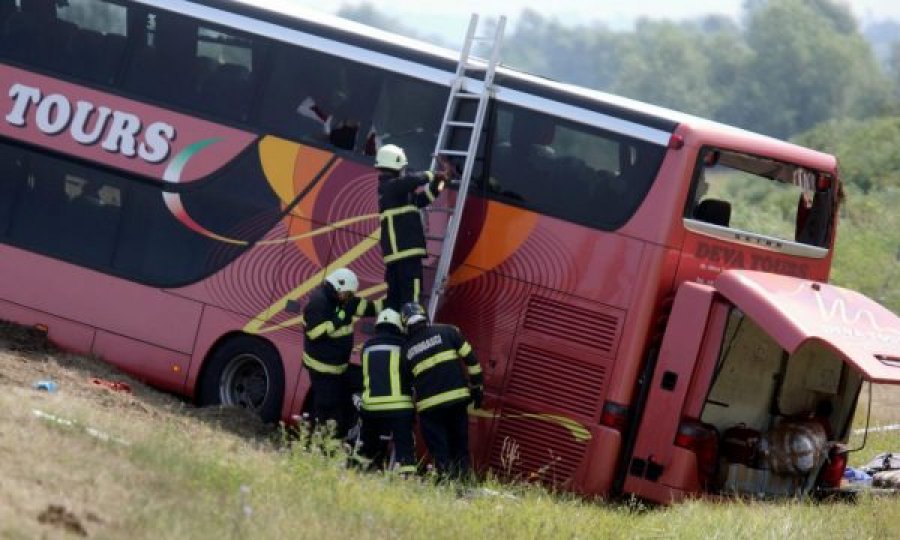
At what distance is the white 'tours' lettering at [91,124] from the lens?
15.3 meters

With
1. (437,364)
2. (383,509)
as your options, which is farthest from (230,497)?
(437,364)

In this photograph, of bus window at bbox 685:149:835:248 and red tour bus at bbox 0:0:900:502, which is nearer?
red tour bus at bbox 0:0:900:502

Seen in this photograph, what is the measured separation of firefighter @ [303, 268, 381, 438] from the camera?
14.1m

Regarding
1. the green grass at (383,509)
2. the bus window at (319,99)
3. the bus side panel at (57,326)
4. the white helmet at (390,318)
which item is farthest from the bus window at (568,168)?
the bus side panel at (57,326)

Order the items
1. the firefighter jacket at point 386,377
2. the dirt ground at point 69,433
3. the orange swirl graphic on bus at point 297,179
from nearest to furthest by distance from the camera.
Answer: the dirt ground at point 69,433 < the firefighter jacket at point 386,377 < the orange swirl graphic on bus at point 297,179

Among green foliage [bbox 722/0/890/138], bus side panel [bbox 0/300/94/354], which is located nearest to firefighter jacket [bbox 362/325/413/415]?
bus side panel [bbox 0/300/94/354]

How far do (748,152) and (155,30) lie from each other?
521 cm

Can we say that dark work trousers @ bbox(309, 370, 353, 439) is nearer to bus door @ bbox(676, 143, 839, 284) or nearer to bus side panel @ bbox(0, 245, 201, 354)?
bus side panel @ bbox(0, 245, 201, 354)

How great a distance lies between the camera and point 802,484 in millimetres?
14250

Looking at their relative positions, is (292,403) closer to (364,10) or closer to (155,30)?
(155,30)

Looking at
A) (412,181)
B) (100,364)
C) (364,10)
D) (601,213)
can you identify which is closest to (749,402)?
(601,213)

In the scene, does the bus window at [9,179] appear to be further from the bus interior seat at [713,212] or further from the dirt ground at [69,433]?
the bus interior seat at [713,212]

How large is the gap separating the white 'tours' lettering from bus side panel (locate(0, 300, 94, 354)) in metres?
1.57

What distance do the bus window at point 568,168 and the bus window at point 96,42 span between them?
11.7ft
